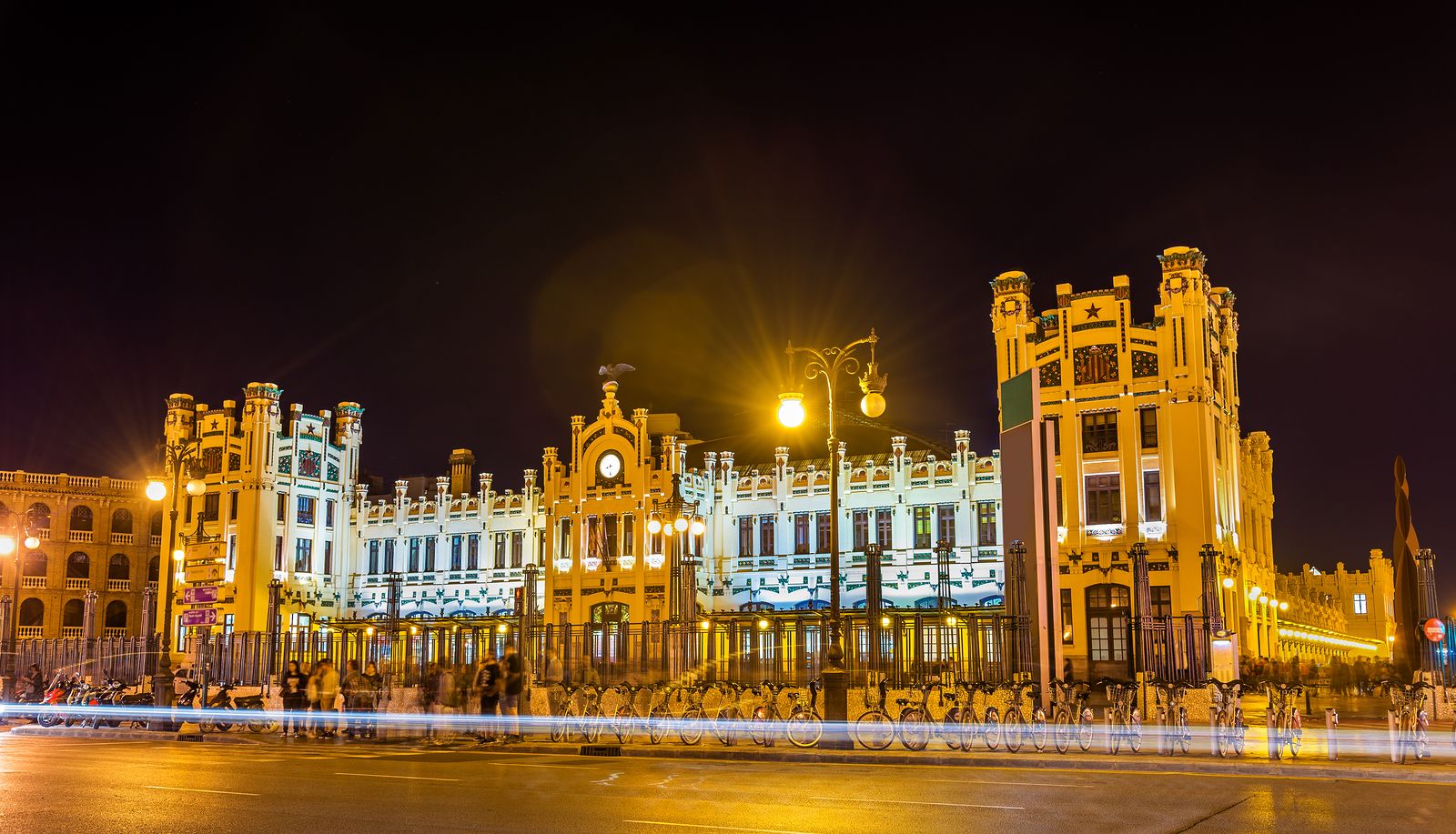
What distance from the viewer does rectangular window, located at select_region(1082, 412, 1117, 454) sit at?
48531 millimetres

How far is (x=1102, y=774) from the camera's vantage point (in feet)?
60.1

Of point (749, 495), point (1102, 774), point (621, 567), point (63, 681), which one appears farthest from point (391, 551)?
point (1102, 774)

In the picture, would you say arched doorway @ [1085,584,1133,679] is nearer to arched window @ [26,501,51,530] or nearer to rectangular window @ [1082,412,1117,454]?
rectangular window @ [1082,412,1117,454]

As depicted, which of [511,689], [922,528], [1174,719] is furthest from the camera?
[922,528]

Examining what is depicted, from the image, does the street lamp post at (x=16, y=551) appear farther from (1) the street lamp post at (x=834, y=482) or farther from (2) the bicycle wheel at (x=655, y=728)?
(1) the street lamp post at (x=834, y=482)

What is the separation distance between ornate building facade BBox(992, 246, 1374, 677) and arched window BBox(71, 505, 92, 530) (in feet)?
166

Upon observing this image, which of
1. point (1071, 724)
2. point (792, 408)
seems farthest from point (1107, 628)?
point (792, 408)

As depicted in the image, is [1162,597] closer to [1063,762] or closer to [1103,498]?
[1103,498]

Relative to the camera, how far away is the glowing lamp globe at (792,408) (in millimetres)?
23812

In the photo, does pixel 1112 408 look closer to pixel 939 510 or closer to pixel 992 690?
pixel 939 510

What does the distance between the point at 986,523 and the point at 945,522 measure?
1830 millimetres

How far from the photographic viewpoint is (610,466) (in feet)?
204

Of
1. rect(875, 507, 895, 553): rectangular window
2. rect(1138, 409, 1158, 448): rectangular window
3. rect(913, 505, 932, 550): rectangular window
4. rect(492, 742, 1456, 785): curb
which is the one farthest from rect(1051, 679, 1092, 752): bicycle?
rect(875, 507, 895, 553): rectangular window

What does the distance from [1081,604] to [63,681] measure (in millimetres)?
33925
